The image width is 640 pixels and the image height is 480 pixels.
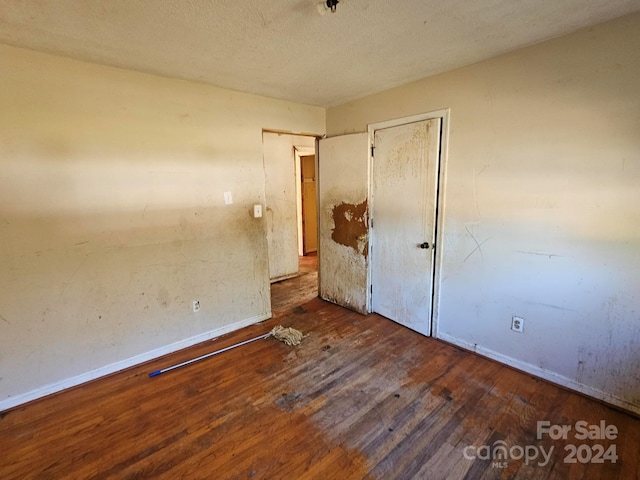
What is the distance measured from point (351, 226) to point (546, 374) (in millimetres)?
2042

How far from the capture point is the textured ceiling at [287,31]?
4.84 feet

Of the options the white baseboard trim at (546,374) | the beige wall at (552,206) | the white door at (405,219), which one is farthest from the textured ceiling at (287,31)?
the white baseboard trim at (546,374)

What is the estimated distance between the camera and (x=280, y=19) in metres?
1.58

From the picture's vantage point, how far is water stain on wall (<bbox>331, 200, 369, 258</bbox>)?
3.17 metres

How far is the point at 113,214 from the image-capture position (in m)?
2.24

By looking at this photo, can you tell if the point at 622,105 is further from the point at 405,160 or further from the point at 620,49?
the point at 405,160

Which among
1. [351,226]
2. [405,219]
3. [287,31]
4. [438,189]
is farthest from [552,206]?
[287,31]

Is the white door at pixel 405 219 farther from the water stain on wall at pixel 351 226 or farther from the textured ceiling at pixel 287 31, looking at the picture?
the textured ceiling at pixel 287 31

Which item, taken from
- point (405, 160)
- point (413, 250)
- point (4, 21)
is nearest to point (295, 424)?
point (413, 250)

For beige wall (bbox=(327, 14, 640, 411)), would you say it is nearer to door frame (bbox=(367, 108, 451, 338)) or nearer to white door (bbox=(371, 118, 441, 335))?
door frame (bbox=(367, 108, 451, 338))

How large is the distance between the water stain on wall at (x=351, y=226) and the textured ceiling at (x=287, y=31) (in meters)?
1.32

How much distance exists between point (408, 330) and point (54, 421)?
2.76 m

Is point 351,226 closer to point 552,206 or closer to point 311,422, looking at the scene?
point 552,206

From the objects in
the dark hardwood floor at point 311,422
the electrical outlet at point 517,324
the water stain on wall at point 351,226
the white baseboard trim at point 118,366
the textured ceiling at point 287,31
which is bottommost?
the dark hardwood floor at point 311,422
